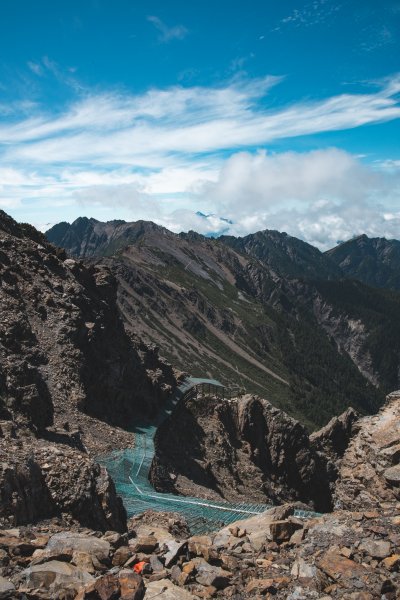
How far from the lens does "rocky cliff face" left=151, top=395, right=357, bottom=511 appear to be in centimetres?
5972

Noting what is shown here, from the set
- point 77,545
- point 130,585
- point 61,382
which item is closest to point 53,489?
point 77,545

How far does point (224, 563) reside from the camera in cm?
1688

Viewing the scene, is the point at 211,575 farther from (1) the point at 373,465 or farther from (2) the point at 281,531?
(1) the point at 373,465

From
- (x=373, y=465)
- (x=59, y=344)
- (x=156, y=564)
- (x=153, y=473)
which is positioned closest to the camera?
(x=156, y=564)

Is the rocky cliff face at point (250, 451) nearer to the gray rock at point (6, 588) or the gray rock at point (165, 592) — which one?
the gray rock at point (165, 592)

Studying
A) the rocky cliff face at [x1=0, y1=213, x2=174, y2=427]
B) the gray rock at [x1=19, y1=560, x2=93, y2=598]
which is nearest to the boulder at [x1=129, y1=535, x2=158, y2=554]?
the gray rock at [x1=19, y1=560, x2=93, y2=598]

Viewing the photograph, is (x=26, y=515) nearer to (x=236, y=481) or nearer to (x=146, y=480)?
(x=146, y=480)

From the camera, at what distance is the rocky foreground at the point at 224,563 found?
14.2 m

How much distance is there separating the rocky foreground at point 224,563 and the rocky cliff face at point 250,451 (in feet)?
124

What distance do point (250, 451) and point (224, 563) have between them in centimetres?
5315

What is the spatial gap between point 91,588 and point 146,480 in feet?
99.2

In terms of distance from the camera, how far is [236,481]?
201ft

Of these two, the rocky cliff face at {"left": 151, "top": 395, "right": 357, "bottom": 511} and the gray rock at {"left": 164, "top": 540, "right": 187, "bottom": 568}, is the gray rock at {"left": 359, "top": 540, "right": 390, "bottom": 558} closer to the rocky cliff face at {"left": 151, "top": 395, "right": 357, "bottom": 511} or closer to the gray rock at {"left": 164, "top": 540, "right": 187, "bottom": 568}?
the gray rock at {"left": 164, "top": 540, "right": 187, "bottom": 568}

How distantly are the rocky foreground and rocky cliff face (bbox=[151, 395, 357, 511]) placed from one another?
37921mm
